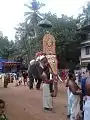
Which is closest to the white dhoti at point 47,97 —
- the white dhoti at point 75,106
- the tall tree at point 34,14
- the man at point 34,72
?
the white dhoti at point 75,106

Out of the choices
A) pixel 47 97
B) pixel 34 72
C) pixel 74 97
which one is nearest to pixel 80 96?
pixel 74 97

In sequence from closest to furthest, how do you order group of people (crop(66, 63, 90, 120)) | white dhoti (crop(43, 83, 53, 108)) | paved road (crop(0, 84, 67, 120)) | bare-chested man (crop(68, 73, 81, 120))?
group of people (crop(66, 63, 90, 120)) → bare-chested man (crop(68, 73, 81, 120)) → paved road (crop(0, 84, 67, 120)) → white dhoti (crop(43, 83, 53, 108))

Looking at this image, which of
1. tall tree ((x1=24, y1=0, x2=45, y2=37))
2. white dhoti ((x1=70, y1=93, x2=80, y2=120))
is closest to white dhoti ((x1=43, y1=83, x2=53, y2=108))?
white dhoti ((x1=70, y1=93, x2=80, y2=120))

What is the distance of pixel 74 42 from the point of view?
149 ft

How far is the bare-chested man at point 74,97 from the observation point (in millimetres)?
8141

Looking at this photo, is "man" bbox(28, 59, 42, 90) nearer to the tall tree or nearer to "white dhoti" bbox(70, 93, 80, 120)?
"white dhoti" bbox(70, 93, 80, 120)

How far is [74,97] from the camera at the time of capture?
8.77 meters

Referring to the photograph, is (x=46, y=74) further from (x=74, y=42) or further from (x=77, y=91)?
(x=74, y=42)

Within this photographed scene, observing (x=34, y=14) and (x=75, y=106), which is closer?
(x=75, y=106)

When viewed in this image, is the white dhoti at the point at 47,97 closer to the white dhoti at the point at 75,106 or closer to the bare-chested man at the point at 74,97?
the bare-chested man at the point at 74,97

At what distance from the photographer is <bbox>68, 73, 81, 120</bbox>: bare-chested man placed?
26.7ft

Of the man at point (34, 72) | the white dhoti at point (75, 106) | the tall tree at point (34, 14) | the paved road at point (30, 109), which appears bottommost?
the paved road at point (30, 109)

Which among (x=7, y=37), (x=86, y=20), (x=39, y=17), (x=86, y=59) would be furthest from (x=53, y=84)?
(x=7, y=37)

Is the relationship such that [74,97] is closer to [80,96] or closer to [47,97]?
[80,96]
